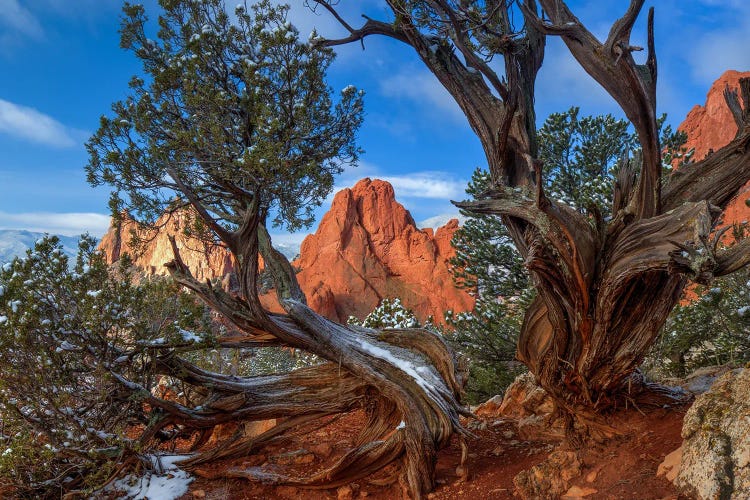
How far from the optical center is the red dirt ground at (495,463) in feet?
14.9

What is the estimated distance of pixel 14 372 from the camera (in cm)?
507

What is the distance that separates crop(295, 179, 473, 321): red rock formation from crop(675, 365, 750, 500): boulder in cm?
5710

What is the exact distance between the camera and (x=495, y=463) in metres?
6.03

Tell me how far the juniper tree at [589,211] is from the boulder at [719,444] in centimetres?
92

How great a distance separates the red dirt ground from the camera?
4549 millimetres

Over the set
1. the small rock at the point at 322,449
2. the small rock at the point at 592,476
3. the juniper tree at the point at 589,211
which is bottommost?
the small rock at the point at 322,449

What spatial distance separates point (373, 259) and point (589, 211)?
198ft

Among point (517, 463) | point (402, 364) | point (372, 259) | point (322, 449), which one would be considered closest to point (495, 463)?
point (517, 463)

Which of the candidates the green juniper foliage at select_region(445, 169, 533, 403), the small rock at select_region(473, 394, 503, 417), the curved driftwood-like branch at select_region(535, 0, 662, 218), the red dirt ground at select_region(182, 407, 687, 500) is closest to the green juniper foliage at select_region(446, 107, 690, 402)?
the green juniper foliage at select_region(445, 169, 533, 403)

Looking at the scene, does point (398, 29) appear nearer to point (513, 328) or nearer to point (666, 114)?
point (513, 328)

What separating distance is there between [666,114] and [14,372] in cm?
1478

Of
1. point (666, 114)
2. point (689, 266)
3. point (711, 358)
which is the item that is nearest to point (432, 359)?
point (689, 266)

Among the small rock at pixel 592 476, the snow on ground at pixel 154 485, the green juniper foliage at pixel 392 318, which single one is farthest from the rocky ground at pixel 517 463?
the green juniper foliage at pixel 392 318

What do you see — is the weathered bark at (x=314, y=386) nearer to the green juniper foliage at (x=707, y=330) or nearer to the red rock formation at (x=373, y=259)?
the green juniper foliage at (x=707, y=330)
